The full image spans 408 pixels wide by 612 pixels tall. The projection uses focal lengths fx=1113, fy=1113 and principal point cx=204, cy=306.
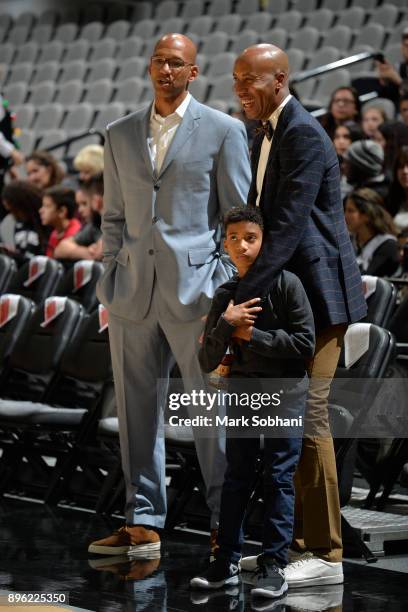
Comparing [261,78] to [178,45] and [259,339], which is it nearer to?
[178,45]

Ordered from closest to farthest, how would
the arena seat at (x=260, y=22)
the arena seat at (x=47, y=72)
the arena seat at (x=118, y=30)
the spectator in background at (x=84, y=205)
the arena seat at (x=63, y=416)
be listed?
1. the arena seat at (x=63, y=416)
2. the spectator in background at (x=84, y=205)
3. the arena seat at (x=260, y=22)
4. the arena seat at (x=47, y=72)
5. the arena seat at (x=118, y=30)

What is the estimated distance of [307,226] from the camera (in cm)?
343

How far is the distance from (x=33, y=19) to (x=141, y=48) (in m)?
3.04

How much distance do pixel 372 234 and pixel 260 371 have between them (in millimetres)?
2487

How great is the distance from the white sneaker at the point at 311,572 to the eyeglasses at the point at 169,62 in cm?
168

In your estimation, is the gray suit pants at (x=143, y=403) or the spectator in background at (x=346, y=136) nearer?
the gray suit pants at (x=143, y=403)

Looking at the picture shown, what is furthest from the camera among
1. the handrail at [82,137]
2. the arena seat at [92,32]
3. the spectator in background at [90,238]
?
the arena seat at [92,32]

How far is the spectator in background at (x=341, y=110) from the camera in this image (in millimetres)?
7809

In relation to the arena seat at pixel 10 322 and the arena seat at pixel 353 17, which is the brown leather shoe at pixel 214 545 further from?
the arena seat at pixel 353 17

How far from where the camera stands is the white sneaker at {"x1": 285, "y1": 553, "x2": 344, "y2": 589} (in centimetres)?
342

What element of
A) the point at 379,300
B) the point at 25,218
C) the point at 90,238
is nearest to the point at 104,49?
the point at 25,218

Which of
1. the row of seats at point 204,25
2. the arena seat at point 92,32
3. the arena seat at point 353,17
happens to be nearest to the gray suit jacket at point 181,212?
the row of seats at point 204,25

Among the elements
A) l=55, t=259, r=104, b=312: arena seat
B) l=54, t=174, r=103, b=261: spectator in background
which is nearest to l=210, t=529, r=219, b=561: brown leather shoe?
l=55, t=259, r=104, b=312: arena seat

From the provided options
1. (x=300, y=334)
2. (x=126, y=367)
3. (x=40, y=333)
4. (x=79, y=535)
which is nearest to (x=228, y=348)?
(x=300, y=334)
